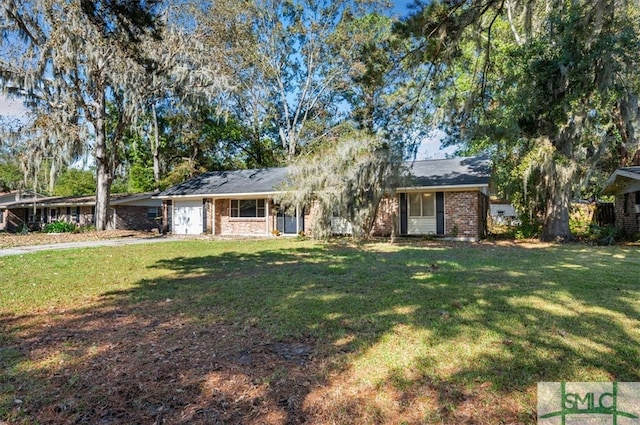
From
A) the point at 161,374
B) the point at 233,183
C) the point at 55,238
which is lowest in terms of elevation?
the point at 161,374

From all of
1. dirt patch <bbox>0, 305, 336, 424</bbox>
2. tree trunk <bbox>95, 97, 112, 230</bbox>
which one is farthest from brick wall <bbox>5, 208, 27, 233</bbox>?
dirt patch <bbox>0, 305, 336, 424</bbox>

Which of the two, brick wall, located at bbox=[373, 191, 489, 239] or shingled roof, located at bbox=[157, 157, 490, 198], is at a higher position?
shingled roof, located at bbox=[157, 157, 490, 198]

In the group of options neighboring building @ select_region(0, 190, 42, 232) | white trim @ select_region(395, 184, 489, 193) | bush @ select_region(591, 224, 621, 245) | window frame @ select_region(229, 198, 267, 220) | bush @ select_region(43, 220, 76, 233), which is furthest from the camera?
neighboring building @ select_region(0, 190, 42, 232)

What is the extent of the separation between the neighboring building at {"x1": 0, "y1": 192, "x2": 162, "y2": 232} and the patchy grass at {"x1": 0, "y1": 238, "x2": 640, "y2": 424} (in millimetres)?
18900

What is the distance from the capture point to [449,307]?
14.8 feet

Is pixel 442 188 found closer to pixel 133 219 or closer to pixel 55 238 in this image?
pixel 55 238

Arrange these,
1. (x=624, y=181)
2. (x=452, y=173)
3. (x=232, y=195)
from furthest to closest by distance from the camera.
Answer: (x=232, y=195) → (x=452, y=173) → (x=624, y=181)

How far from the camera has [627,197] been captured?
14.8 metres

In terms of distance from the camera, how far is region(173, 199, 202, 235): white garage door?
20.3 m

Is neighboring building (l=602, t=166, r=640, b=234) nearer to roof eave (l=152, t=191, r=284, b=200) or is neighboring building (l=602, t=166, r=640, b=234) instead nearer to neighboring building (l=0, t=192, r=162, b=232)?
roof eave (l=152, t=191, r=284, b=200)

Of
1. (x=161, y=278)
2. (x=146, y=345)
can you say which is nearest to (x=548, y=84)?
(x=161, y=278)

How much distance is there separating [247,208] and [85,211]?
1371cm

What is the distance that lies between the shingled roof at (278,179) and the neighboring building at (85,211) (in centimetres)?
441

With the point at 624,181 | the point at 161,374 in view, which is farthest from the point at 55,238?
the point at 624,181
